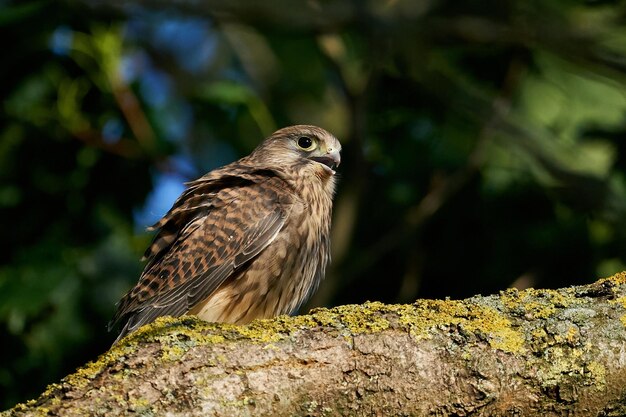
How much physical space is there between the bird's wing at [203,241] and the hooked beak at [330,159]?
0.45m

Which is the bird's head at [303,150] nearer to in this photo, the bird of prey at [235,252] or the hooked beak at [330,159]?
the hooked beak at [330,159]

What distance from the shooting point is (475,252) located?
18.5 feet

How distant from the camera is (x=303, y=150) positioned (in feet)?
17.9

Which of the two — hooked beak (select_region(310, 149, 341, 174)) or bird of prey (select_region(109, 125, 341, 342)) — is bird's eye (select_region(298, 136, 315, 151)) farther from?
bird of prey (select_region(109, 125, 341, 342))

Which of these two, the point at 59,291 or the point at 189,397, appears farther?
the point at 59,291

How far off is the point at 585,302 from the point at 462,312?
0.34 m

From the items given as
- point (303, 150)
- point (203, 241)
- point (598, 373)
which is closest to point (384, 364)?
point (598, 373)

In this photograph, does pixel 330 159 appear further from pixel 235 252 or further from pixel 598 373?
pixel 598 373

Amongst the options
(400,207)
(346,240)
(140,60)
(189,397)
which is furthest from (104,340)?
(140,60)

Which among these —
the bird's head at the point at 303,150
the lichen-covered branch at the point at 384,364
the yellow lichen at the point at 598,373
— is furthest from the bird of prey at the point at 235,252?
the yellow lichen at the point at 598,373

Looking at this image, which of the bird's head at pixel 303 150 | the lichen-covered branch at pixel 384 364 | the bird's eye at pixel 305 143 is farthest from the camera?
the bird's eye at pixel 305 143

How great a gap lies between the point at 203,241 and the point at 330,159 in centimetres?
102

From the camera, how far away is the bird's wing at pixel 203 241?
445cm

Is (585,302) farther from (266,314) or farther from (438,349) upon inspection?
(266,314)
